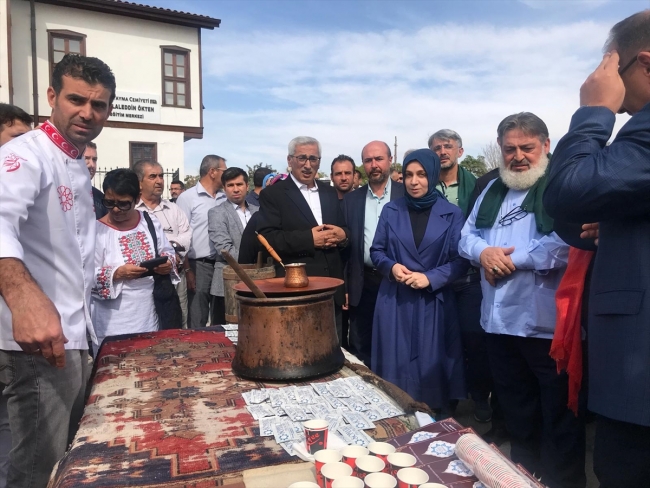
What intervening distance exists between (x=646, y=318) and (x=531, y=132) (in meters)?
1.70

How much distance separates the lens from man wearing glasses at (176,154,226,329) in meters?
5.47

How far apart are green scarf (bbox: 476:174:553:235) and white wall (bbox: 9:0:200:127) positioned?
15.5 metres

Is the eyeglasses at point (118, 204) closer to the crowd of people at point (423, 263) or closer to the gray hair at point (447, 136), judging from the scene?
the crowd of people at point (423, 263)

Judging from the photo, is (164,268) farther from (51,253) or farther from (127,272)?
(51,253)

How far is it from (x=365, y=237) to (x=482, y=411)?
5.60 feet

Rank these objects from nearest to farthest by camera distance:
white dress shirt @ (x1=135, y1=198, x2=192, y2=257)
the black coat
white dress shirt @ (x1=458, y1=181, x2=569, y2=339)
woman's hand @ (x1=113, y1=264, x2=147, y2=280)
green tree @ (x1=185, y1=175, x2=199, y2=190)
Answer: white dress shirt @ (x1=458, y1=181, x2=569, y2=339)
woman's hand @ (x1=113, y1=264, x2=147, y2=280)
the black coat
white dress shirt @ (x1=135, y1=198, x2=192, y2=257)
green tree @ (x1=185, y1=175, x2=199, y2=190)

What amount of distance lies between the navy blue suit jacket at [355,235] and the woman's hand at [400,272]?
2.65ft

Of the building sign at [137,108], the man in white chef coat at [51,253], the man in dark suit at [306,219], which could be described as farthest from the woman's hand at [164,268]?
the building sign at [137,108]

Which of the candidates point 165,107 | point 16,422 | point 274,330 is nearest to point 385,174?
point 274,330

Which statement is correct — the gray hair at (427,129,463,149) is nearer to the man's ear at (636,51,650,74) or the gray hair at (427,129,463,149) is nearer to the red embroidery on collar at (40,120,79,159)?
the man's ear at (636,51,650,74)

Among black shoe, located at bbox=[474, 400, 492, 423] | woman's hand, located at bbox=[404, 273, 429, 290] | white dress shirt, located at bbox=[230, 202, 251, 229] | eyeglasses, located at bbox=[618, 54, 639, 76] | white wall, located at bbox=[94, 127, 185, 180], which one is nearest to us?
eyeglasses, located at bbox=[618, 54, 639, 76]

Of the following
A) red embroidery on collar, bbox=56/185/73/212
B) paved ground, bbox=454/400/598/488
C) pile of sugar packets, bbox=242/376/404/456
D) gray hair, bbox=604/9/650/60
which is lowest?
Answer: paved ground, bbox=454/400/598/488

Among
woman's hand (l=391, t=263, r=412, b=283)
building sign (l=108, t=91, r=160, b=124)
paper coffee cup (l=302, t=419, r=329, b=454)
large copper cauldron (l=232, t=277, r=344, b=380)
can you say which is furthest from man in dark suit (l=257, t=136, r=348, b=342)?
building sign (l=108, t=91, r=160, b=124)

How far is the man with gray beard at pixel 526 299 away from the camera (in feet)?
8.83
